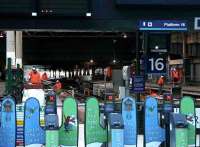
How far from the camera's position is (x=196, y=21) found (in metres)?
9.55

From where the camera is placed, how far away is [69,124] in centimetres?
1008

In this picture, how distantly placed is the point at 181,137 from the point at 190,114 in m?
0.97

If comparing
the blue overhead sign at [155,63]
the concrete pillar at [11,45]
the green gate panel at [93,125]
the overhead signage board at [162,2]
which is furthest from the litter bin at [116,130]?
the concrete pillar at [11,45]

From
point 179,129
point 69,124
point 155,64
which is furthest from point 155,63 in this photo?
point 69,124

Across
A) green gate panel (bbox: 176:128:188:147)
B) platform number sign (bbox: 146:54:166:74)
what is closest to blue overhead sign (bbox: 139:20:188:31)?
platform number sign (bbox: 146:54:166:74)

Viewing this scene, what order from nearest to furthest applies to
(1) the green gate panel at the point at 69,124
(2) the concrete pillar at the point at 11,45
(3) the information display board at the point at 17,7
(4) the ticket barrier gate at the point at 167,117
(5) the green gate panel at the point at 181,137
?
→ (3) the information display board at the point at 17,7 < (5) the green gate panel at the point at 181,137 < (1) the green gate panel at the point at 69,124 < (4) the ticket barrier gate at the point at 167,117 < (2) the concrete pillar at the point at 11,45

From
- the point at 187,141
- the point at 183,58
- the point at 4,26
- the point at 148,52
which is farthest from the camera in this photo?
the point at 183,58

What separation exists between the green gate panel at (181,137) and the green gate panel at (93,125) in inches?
53.5

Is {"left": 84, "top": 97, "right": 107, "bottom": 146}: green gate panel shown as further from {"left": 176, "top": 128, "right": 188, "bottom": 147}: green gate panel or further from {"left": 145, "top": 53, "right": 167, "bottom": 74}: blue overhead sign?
{"left": 145, "top": 53, "right": 167, "bottom": 74}: blue overhead sign

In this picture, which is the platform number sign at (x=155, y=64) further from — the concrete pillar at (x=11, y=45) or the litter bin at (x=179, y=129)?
the concrete pillar at (x=11, y=45)

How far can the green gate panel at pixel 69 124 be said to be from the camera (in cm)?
1008

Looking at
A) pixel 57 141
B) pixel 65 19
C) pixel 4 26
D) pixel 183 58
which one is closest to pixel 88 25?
pixel 65 19

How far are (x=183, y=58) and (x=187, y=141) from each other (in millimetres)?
29703

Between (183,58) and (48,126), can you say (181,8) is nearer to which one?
(48,126)
